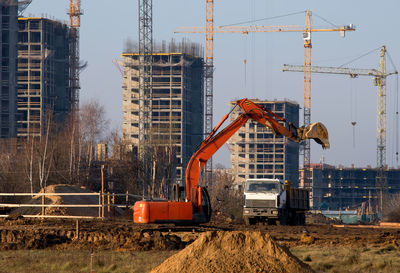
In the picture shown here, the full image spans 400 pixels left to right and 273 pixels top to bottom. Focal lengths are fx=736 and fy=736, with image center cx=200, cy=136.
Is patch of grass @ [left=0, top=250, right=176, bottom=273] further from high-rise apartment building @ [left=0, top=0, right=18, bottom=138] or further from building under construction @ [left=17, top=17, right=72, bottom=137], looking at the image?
building under construction @ [left=17, top=17, right=72, bottom=137]


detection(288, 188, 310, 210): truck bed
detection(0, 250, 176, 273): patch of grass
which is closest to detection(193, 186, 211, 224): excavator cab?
detection(0, 250, 176, 273): patch of grass

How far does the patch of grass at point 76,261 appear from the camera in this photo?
69.4 ft

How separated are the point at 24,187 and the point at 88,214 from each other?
2937 cm

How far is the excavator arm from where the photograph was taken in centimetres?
3281

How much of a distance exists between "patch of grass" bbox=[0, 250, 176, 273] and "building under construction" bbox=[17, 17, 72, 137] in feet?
490

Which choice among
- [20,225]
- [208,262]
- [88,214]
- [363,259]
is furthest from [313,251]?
[88,214]

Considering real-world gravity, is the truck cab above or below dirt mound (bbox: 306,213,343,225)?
above

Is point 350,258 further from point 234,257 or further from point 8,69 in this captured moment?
point 8,69

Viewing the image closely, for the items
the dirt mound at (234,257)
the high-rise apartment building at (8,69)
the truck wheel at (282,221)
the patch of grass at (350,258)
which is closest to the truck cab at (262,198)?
the truck wheel at (282,221)

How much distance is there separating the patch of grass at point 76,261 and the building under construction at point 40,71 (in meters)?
149

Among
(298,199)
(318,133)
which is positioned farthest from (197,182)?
(298,199)

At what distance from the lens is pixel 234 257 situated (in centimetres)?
1773

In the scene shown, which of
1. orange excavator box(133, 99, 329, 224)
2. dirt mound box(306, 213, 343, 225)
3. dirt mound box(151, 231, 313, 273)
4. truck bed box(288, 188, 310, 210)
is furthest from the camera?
dirt mound box(306, 213, 343, 225)

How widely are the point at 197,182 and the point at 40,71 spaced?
149191mm
